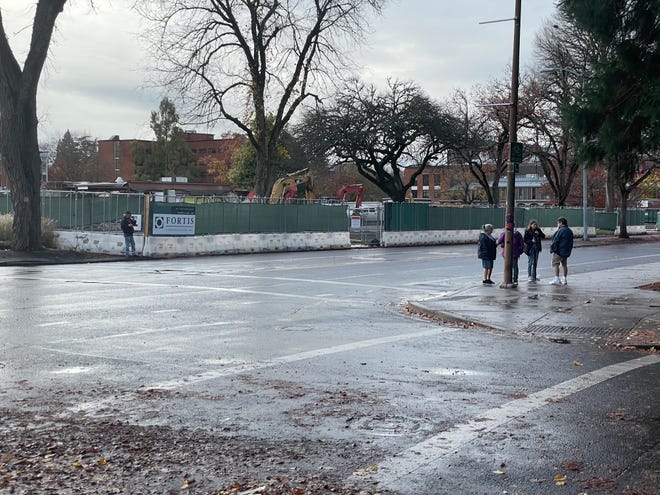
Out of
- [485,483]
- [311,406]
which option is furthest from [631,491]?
[311,406]

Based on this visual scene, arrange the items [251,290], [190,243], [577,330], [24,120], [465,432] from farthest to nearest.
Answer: [190,243], [24,120], [251,290], [577,330], [465,432]

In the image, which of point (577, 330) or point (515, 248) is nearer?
point (577, 330)

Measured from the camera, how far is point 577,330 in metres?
14.1

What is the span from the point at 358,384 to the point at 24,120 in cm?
2778

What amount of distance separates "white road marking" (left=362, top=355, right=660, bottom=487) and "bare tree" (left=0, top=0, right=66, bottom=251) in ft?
91.6

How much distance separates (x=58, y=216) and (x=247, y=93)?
46.0 feet

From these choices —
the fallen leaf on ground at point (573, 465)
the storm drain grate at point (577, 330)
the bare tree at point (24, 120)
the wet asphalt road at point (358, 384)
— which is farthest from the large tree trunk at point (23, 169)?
the fallen leaf on ground at point (573, 465)

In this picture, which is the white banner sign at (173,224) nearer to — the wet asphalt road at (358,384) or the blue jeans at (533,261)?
the wet asphalt road at (358,384)

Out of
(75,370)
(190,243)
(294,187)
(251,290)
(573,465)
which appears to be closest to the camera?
(573,465)

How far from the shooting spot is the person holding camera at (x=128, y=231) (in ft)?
108

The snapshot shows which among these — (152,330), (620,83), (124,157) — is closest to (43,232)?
(152,330)

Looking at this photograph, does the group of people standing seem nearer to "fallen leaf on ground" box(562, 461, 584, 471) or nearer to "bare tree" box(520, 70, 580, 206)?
"fallen leaf on ground" box(562, 461, 584, 471)

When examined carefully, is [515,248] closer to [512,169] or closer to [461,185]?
[512,169]

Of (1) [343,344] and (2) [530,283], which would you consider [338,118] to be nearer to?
(2) [530,283]
